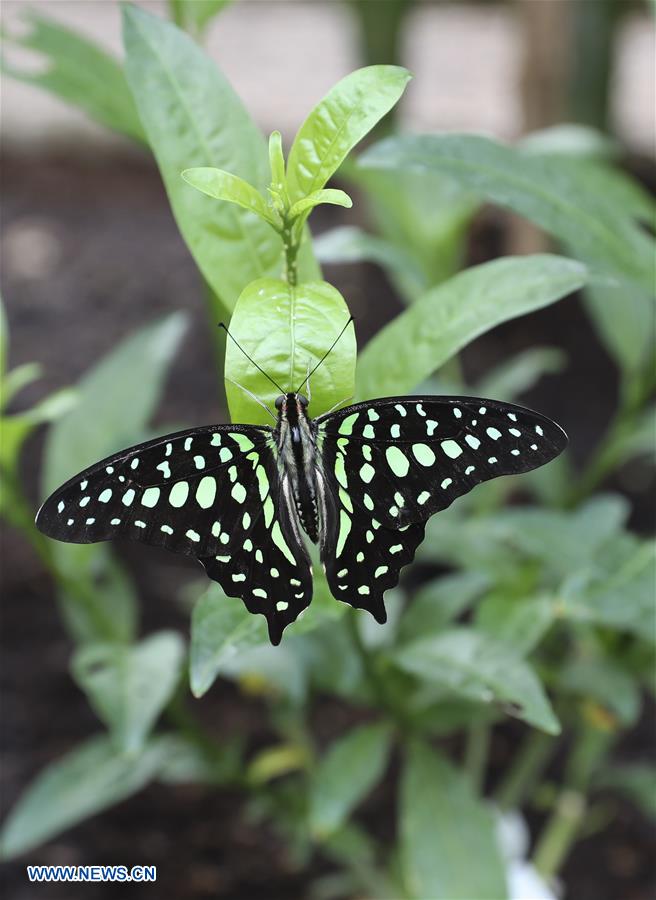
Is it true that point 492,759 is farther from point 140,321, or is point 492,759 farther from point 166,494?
point 140,321

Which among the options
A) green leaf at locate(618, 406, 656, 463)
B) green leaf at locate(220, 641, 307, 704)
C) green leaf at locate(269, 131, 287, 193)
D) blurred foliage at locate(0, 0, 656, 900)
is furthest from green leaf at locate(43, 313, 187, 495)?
green leaf at locate(618, 406, 656, 463)

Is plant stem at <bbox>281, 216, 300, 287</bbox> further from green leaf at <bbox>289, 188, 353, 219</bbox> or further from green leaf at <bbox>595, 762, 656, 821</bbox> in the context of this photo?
green leaf at <bbox>595, 762, 656, 821</bbox>

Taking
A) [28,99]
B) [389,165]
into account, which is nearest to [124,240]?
[28,99]

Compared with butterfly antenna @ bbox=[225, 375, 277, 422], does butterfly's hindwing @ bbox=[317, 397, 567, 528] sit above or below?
below

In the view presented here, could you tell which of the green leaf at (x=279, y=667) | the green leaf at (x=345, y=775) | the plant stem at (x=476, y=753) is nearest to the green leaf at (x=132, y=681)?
the green leaf at (x=279, y=667)

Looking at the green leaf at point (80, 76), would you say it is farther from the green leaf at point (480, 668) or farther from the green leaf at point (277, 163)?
the green leaf at point (480, 668)

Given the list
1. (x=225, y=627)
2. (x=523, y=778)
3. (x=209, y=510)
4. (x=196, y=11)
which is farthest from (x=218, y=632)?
(x=523, y=778)
